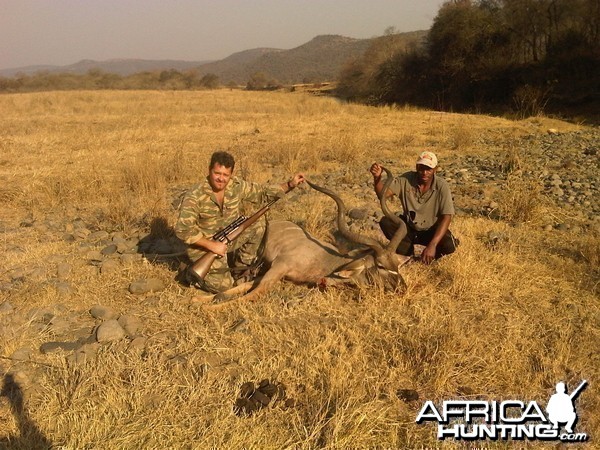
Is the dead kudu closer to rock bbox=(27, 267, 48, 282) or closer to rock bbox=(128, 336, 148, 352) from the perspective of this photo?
rock bbox=(128, 336, 148, 352)

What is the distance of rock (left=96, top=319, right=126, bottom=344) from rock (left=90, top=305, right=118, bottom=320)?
26 cm

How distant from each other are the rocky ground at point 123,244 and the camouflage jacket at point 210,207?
783 millimetres

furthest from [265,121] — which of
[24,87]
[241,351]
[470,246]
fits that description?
[24,87]

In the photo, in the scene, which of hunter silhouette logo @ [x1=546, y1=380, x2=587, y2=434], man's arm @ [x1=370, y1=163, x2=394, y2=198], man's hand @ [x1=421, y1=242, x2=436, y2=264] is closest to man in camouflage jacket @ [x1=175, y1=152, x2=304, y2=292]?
man's arm @ [x1=370, y1=163, x2=394, y2=198]

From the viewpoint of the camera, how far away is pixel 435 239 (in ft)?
17.4

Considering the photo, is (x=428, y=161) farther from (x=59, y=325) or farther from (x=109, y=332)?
(x=59, y=325)

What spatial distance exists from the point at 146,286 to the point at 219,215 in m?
1.08

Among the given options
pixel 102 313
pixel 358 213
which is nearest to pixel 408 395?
pixel 102 313

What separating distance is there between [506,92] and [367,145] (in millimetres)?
11751

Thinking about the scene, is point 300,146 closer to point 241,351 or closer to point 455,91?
point 241,351

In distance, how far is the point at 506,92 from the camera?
2095cm

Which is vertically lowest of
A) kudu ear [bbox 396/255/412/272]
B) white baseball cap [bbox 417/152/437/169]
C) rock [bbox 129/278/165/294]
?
rock [bbox 129/278/165/294]

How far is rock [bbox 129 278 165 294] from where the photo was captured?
16.3 feet

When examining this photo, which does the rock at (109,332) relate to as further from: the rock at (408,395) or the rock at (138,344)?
the rock at (408,395)
